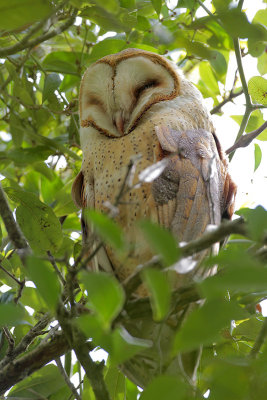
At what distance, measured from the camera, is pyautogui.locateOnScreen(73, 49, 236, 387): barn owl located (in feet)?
5.15

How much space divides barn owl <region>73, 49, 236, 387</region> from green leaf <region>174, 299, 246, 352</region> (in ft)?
1.91

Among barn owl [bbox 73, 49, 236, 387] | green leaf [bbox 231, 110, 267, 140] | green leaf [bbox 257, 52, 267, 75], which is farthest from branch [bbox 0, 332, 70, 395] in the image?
green leaf [bbox 257, 52, 267, 75]

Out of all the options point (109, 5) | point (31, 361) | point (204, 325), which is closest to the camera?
point (204, 325)

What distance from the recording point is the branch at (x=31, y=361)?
4.19ft

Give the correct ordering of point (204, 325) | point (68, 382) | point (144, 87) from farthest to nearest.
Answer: point (144, 87) → point (68, 382) → point (204, 325)

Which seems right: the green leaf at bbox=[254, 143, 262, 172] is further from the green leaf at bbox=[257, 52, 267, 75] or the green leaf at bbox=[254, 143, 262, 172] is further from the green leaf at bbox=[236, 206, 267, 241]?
the green leaf at bbox=[236, 206, 267, 241]

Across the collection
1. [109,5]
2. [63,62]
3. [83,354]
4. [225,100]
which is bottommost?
[83,354]

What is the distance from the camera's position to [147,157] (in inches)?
68.8

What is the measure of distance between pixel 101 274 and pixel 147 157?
3.58 ft

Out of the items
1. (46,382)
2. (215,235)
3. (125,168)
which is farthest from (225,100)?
(215,235)

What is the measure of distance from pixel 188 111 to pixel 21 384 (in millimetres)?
1085

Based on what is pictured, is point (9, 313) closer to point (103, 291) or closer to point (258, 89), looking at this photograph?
point (103, 291)

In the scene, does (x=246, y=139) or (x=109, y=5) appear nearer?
(x=109, y=5)

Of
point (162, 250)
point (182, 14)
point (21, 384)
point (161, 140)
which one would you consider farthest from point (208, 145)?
point (162, 250)
